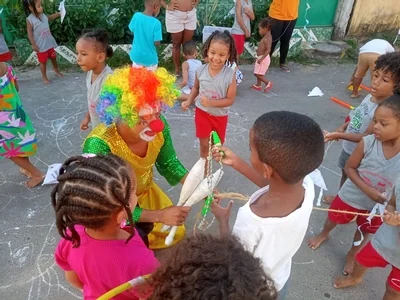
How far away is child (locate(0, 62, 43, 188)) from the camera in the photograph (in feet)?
9.96

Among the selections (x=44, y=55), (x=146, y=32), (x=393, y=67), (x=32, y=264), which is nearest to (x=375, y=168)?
(x=393, y=67)

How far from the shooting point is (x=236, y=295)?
0.96 metres

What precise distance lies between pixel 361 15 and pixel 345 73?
63.0 inches

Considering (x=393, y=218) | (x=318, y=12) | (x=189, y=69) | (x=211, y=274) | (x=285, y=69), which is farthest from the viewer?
(x=318, y=12)

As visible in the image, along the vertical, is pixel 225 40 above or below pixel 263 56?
above

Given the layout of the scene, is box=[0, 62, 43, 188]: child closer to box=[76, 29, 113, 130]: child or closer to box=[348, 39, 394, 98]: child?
box=[76, 29, 113, 130]: child

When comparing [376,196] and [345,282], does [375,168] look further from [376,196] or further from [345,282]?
[345,282]

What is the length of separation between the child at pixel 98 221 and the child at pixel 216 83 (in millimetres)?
1861

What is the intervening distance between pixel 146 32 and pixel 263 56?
1725 mm

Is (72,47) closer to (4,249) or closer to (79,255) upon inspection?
(4,249)

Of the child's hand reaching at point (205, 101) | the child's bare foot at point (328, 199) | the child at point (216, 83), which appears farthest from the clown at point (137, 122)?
the child's bare foot at point (328, 199)

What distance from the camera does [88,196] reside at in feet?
4.90

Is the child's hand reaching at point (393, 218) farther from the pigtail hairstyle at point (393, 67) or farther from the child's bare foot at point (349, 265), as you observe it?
the pigtail hairstyle at point (393, 67)

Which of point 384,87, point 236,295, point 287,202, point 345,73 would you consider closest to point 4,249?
point 287,202
